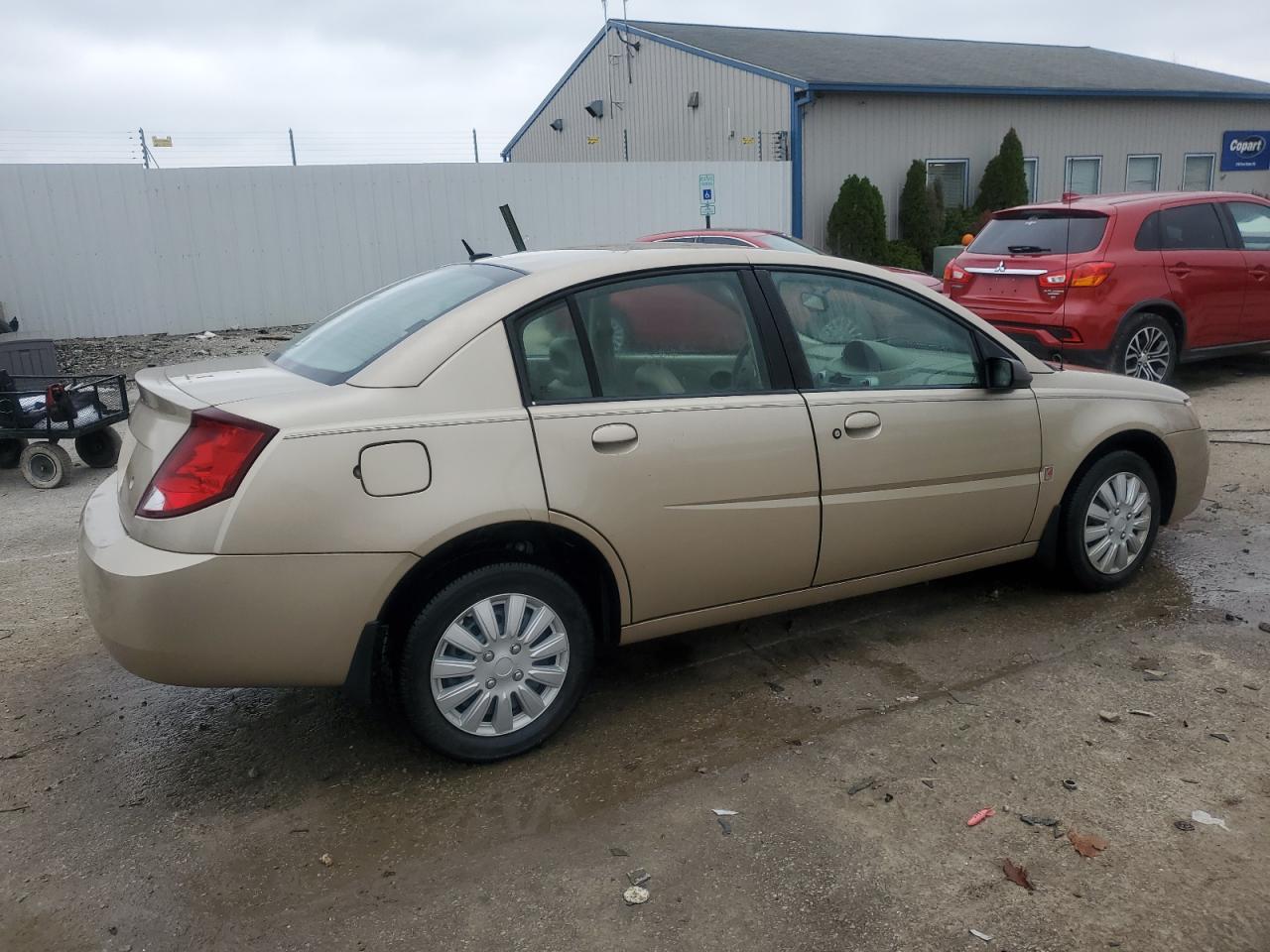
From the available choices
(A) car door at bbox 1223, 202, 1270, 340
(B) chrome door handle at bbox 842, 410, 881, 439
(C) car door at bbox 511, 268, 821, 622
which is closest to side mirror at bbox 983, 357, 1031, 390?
(B) chrome door handle at bbox 842, 410, 881, 439

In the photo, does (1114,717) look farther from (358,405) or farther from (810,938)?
(358,405)

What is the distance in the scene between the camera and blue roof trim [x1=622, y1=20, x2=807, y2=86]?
62.1 ft

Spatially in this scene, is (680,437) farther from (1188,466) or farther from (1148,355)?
(1148,355)

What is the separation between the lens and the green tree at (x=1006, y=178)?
21000 mm

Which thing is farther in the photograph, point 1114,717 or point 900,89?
point 900,89

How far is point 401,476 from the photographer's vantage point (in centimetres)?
302

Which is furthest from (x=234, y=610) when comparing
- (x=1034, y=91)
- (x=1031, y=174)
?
(x=1031, y=174)

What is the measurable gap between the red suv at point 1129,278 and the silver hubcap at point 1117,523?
4.00m

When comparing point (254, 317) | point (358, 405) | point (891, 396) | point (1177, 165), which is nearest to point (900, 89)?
point (1177, 165)

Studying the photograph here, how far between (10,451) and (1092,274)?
8400 mm

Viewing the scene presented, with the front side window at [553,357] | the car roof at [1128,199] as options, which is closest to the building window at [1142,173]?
the car roof at [1128,199]

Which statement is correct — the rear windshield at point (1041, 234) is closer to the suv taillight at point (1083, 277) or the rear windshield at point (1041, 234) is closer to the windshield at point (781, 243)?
the suv taillight at point (1083, 277)

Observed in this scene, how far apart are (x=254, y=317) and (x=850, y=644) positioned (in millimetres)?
13050

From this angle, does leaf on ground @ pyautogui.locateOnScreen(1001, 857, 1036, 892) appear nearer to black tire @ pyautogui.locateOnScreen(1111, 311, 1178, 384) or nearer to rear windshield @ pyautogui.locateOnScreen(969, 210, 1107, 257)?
black tire @ pyautogui.locateOnScreen(1111, 311, 1178, 384)
